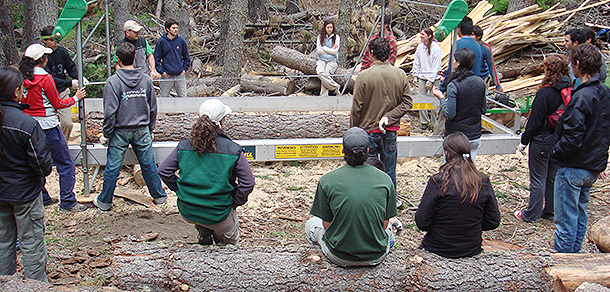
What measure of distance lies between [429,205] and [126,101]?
3.23m

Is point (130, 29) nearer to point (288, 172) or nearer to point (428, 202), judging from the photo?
point (288, 172)

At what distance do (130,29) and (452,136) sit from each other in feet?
16.0

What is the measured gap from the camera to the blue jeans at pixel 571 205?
4.31 metres

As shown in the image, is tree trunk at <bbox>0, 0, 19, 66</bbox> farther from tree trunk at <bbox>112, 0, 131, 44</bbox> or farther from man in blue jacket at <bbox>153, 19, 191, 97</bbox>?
man in blue jacket at <bbox>153, 19, 191, 97</bbox>

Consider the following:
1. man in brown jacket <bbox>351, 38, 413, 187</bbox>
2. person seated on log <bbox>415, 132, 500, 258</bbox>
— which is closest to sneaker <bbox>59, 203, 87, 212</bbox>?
man in brown jacket <bbox>351, 38, 413, 187</bbox>

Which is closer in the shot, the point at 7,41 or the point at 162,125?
the point at 162,125

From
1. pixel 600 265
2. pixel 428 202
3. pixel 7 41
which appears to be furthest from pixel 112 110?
pixel 7 41

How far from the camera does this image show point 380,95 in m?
4.95

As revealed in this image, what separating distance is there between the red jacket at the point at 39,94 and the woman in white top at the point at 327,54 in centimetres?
500

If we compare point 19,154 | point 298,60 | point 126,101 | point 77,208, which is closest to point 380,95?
point 126,101

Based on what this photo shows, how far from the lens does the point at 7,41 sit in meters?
12.3

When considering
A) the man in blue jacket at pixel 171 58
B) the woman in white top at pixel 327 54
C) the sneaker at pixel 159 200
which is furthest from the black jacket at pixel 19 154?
the woman in white top at pixel 327 54

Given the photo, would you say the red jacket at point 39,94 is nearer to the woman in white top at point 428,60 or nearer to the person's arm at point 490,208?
the person's arm at point 490,208

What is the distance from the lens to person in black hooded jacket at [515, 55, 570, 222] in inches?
197
